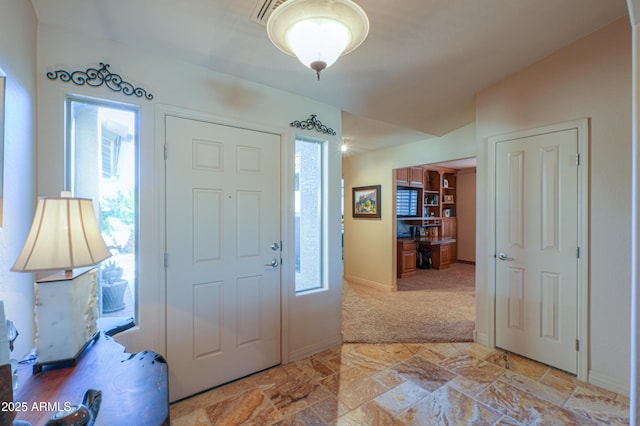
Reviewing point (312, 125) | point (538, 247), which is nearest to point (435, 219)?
point (538, 247)

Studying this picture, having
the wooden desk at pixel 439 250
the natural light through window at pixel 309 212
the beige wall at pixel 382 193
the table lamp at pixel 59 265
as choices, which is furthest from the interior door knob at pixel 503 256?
the wooden desk at pixel 439 250

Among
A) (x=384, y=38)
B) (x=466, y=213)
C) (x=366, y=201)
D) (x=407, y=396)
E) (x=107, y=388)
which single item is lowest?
(x=407, y=396)

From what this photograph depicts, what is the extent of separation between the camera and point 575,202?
7.50ft

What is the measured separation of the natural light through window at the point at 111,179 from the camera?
5.77ft

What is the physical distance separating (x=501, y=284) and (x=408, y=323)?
1.17 m

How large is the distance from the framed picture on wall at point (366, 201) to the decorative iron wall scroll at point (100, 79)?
3807 millimetres

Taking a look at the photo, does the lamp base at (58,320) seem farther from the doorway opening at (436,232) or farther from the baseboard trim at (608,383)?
the doorway opening at (436,232)

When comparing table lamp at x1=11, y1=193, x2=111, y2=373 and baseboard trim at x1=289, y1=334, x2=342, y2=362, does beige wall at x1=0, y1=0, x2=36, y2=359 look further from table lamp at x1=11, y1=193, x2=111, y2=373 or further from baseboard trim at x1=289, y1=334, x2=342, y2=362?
baseboard trim at x1=289, y1=334, x2=342, y2=362

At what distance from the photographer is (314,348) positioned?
269 cm

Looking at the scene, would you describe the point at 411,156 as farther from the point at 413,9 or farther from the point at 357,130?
the point at 413,9

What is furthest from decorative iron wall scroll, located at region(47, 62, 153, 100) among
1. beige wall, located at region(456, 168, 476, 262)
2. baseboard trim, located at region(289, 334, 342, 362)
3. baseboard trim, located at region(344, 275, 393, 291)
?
beige wall, located at region(456, 168, 476, 262)

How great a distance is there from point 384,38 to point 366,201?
346 cm

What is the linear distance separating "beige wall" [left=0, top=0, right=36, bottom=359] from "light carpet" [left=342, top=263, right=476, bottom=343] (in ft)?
8.37

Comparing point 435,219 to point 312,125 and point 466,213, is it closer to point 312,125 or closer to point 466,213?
point 466,213
